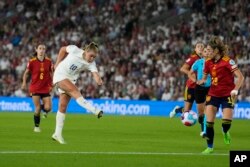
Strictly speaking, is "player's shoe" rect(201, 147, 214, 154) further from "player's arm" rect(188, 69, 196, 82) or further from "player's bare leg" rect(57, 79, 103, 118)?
"player's arm" rect(188, 69, 196, 82)

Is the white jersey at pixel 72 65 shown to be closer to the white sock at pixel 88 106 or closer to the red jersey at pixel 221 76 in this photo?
the white sock at pixel 88 106

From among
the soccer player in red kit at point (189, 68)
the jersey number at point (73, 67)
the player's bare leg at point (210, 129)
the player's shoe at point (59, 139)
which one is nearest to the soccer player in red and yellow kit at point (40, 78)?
the soccer player in red kit at point (189, 68)

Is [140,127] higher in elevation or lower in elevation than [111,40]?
lower

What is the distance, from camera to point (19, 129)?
23.1m

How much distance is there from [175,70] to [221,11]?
170 inches

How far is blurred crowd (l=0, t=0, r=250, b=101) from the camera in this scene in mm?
37094

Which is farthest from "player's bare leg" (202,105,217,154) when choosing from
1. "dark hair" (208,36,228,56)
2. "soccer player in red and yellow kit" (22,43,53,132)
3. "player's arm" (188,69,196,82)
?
"soccer player in red and yellow kit" (22,43,53,132)

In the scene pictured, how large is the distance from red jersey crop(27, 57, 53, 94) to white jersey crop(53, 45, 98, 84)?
533cm

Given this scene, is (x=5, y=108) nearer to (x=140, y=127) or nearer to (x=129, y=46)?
(x=129, y=46)

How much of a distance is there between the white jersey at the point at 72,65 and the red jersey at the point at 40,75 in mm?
5334

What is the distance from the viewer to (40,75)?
23.0 m

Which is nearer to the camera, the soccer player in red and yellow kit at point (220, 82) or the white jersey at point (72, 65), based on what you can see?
the soccer player in red and yellow kit at point (220, 82)

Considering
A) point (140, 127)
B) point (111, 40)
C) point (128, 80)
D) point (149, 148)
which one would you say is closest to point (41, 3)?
point (111, 40)

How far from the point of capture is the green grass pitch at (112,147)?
13462 mm
